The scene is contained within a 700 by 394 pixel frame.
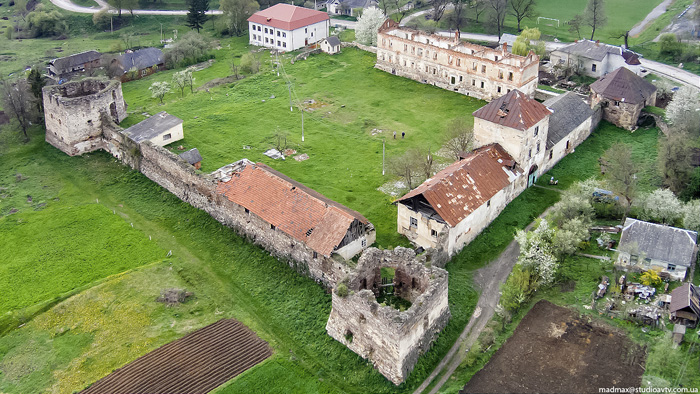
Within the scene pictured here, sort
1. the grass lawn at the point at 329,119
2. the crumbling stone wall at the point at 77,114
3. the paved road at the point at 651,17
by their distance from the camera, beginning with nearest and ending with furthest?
the grass lawn at the point at 329,119, the crumbling stone wall at the point at 77,114, the paved road at the point at 651,17

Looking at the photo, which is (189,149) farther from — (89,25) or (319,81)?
(89,25)

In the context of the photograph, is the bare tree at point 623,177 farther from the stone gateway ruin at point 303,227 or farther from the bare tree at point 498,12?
the bare tree at point 498,12

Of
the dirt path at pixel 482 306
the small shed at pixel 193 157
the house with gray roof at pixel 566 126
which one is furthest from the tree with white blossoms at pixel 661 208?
the small shed at pixel 193 157

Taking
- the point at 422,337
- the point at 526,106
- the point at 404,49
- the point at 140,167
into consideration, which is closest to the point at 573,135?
the point at 526,106

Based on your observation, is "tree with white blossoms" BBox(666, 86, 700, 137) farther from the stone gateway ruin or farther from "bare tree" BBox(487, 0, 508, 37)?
"bare tree" BBox(487, 0, 508, 37)

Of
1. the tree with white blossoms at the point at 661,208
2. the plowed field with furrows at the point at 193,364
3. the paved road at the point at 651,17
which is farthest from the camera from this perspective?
the paved road at the point at 651,17

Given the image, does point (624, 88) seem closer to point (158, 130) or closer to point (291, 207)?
point (291, 207)

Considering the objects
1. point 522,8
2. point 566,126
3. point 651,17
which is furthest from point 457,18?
point 566,126

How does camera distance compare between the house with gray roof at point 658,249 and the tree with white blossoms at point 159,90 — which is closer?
the house with gray roof at point 658,249
